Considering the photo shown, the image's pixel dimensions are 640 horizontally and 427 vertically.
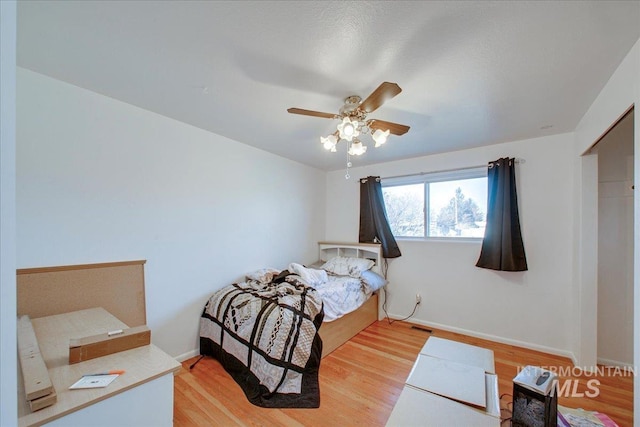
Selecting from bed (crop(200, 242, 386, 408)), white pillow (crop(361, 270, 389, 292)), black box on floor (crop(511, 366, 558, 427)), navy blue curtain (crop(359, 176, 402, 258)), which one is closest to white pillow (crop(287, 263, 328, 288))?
bed (crop(200, 242, 386, 408))

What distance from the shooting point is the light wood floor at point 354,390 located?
173cm

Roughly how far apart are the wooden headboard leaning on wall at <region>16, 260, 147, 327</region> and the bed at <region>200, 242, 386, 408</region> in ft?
2.25

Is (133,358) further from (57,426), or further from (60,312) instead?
(60,312)

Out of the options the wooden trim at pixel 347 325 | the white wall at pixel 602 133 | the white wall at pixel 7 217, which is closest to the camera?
the white wall at pixel 7 217

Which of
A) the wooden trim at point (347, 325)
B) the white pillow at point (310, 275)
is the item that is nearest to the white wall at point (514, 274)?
the wooden trim at point (347, 325)

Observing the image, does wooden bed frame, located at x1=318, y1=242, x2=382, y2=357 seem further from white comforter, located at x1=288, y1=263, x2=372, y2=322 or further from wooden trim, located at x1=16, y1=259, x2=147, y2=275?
wooden trim, located at x1=16, y1=259, x2=147, y2=275

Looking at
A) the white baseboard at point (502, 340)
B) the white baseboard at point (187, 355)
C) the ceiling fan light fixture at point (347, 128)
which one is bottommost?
the white baseboard at point (502, 340)

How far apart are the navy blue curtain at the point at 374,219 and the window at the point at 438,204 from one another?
0.62ft

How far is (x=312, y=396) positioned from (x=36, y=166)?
2559mm

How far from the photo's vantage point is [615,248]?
2469 mm

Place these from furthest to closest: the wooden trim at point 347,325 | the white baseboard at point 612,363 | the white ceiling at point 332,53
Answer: the wooden trim at point 347,325
the white baseboard at point 612,363
the white ceiling at point 332,53

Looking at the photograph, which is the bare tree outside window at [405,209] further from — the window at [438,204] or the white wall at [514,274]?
the white wall at [514,274]

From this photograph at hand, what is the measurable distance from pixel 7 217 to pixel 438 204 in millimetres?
3751

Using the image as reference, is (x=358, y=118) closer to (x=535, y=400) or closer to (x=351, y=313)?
(x=535, y=400)
